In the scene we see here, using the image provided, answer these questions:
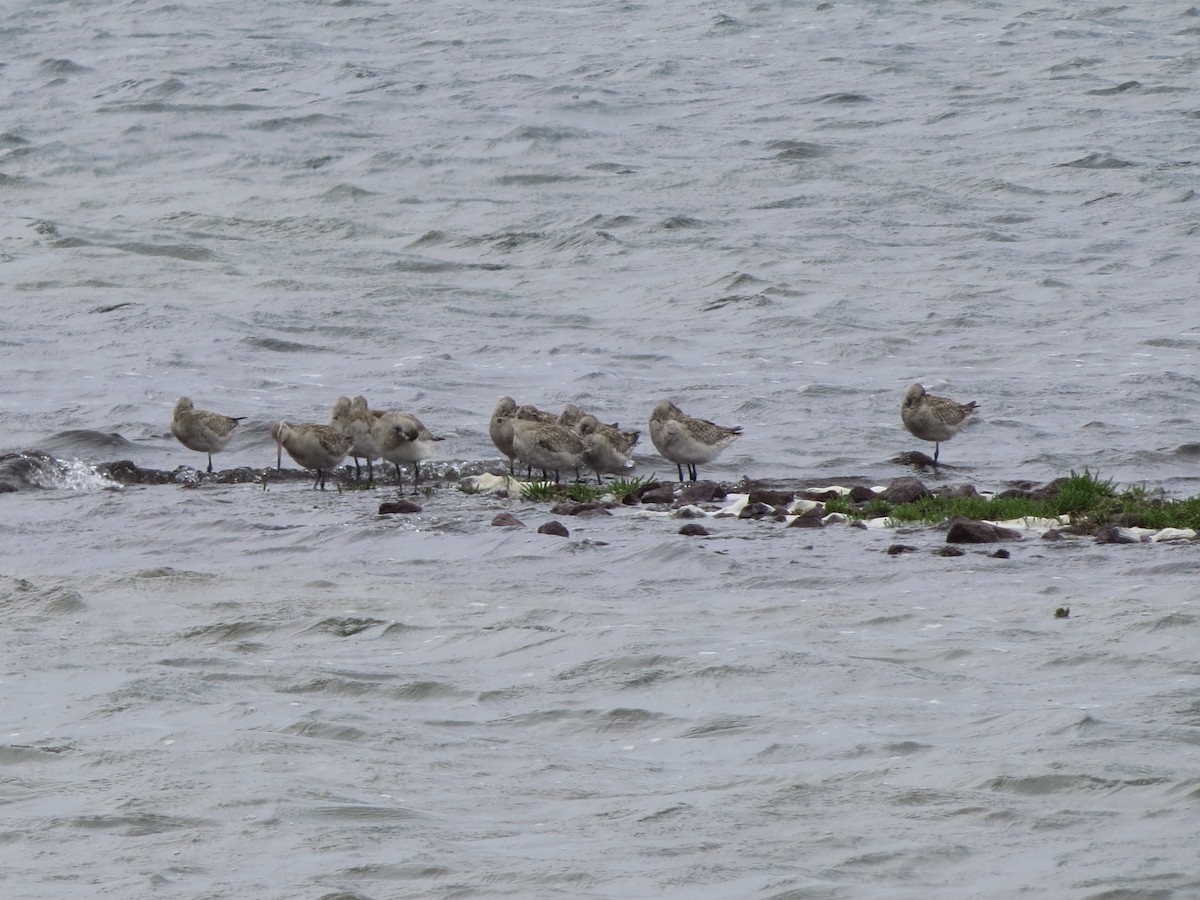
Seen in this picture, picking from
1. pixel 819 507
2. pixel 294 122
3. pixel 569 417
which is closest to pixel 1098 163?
pixel 294 122

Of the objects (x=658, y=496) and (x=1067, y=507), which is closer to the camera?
(x=1067, y=507)

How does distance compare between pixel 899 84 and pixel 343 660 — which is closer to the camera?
pixel 343 660

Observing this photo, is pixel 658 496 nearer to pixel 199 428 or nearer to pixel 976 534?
pixel 976 534

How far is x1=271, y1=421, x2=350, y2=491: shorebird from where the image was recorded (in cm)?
1834

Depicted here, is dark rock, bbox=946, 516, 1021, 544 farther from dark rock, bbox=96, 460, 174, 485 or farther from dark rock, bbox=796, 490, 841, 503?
dark rock, bbox=96, 460, 174, 485

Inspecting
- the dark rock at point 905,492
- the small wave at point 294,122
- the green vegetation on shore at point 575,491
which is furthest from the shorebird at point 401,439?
the small wave at point 294,122

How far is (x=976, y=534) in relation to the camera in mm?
14930

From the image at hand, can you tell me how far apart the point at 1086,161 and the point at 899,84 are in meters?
7.73

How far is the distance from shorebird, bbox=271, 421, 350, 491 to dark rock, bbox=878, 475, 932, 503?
16.5ft

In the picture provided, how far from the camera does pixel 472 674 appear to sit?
478 inches

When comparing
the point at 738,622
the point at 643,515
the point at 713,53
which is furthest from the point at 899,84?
the point at 738,622

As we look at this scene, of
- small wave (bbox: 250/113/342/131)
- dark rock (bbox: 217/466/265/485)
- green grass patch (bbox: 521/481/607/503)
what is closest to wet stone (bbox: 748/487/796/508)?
green grass patch (bbox: 521/481/607/503)

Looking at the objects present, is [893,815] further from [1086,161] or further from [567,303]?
[1086,161]

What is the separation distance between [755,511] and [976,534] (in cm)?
228
